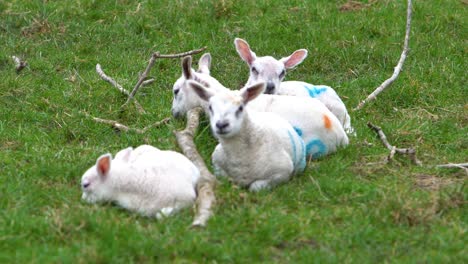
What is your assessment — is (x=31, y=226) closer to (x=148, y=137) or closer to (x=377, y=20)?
(x=148, y=137)

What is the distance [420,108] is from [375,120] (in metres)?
0.56

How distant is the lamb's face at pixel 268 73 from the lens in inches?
330

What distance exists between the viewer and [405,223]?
5953mm

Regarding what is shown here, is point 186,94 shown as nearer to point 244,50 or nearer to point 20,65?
point 244,50

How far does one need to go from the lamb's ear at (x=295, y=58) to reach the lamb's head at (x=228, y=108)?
2.15m

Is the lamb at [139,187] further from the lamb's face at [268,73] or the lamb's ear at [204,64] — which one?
the lamb's ear at [204,64]

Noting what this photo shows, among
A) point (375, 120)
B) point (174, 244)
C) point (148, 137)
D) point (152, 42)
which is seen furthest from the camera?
point (152, 42)

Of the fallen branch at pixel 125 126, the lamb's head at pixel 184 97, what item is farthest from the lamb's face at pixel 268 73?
the fallen branch at pixel 125 126

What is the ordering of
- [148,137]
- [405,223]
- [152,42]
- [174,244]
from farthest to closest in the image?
[152,42] → [148,137] → [405,223] → [174,244]

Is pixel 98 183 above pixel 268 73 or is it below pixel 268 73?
above

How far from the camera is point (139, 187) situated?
6176 mm

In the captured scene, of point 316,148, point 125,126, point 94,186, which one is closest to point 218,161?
point 316,148

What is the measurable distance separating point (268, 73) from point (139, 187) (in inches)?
102

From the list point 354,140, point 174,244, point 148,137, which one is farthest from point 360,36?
point 174,244
